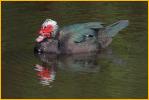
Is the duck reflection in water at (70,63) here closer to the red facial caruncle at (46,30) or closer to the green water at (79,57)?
the green water at (79,57)

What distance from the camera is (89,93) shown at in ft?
40.5

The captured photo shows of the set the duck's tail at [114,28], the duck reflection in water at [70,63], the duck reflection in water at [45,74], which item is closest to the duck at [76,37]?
the duck's tail at [114,28]

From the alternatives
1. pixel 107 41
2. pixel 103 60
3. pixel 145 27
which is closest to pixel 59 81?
pixel 103 60

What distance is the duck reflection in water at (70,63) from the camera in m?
13.6

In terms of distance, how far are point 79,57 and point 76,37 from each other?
1.37ft

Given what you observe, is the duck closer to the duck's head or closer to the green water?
the duck's head

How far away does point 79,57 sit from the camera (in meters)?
14.8

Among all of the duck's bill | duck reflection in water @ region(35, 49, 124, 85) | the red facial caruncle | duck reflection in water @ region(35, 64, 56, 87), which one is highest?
the red facial caruncle

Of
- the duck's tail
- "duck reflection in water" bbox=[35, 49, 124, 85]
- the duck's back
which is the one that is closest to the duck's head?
the duck's back

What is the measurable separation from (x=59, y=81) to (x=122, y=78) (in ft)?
3.18

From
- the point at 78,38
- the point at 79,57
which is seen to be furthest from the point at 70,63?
the point at 78,38

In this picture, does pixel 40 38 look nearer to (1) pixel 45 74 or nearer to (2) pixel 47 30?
(2) pixel 47 30

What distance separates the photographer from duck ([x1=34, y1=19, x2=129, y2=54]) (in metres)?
15.0

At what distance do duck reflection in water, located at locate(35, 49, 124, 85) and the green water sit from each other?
0.02 metres
